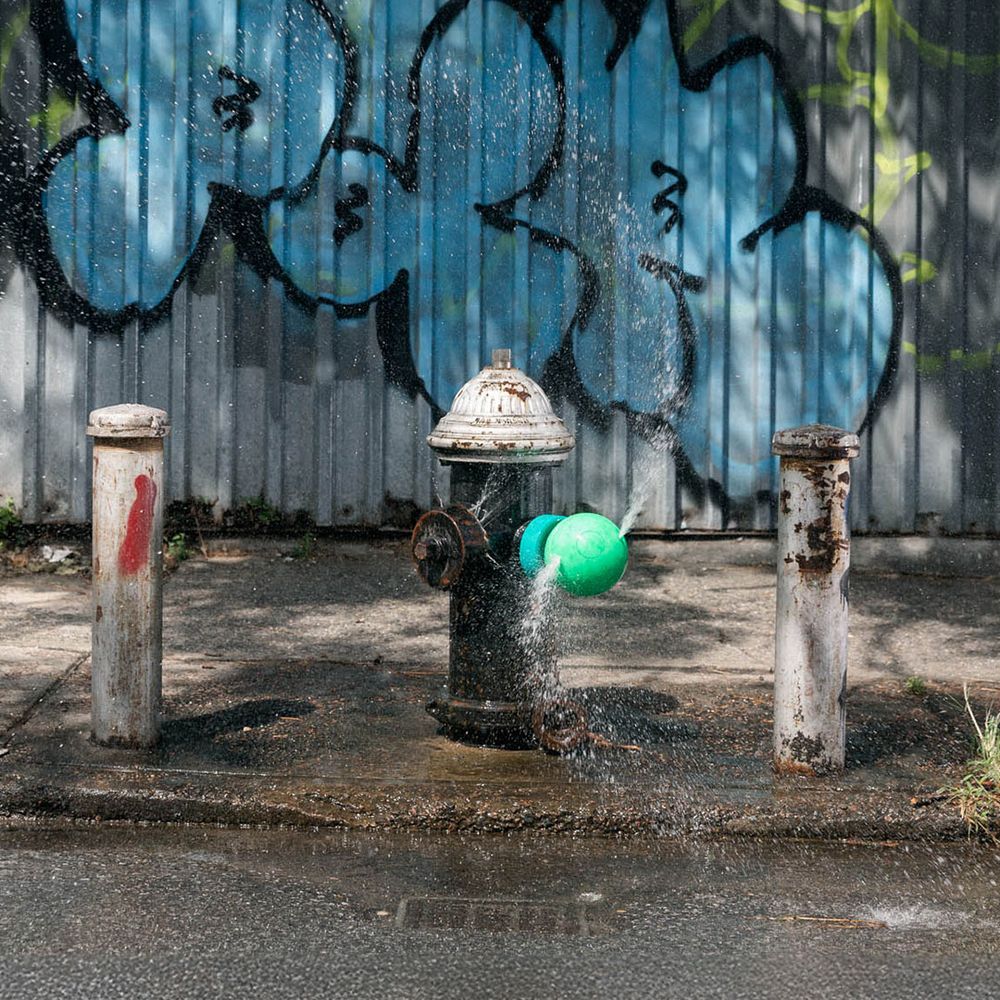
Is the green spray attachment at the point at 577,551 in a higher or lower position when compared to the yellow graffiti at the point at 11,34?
lower

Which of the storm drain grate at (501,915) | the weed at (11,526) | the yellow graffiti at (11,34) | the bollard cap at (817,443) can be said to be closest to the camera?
the storm drain grate at (501,915)

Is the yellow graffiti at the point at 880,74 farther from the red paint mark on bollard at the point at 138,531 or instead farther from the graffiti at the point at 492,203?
the red paint mark on bollard at the point at 138,531

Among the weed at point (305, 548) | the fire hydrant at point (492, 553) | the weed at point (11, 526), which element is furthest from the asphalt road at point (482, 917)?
the weed at point (11, 526)

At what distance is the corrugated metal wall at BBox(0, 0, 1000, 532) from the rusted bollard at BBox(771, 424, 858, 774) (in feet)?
11.6

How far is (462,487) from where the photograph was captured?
4.97 metres

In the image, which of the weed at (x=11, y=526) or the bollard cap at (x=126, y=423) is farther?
the weed at (x=11, y=526)

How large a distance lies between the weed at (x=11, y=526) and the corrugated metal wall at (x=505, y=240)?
0.08 meters

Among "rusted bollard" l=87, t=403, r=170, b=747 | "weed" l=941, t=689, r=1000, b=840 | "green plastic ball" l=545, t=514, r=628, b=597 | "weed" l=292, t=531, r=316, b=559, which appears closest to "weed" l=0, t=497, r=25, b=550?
"weed" l=292, t=531, r=316, b=559

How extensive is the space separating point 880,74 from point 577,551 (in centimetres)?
459

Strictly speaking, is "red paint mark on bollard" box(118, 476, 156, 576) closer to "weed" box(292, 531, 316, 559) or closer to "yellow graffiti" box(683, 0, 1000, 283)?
"weed" box(292, 531, 316, 559)

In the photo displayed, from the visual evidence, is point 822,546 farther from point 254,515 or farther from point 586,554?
point 254,515

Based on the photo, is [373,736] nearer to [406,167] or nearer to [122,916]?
[122,916]

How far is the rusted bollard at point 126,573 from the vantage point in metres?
4.85

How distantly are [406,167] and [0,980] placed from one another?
554cm
